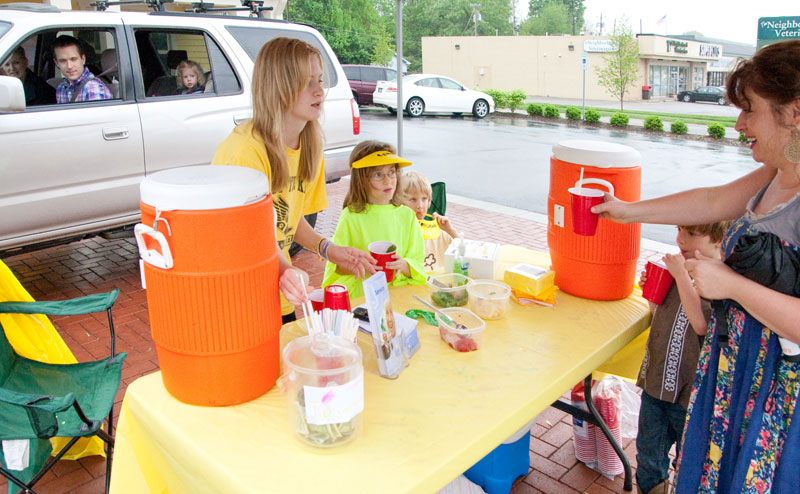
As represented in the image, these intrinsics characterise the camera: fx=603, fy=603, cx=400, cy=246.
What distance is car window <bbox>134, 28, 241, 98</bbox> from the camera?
5.34 meters

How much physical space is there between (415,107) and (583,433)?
18285mm

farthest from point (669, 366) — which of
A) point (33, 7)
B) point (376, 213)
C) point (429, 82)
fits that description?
point (429, 82)

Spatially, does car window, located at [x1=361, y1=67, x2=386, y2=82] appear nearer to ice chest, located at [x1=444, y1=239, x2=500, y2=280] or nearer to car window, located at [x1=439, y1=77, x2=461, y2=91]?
car window, located at [x1=439, y1=77, x2=461, y2=91]

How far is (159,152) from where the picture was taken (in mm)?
4898

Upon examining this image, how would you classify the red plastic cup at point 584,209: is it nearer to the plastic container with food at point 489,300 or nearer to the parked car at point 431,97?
the plastic container with food at point 489,300

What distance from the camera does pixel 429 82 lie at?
66.3 ft

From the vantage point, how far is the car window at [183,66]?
5.34m

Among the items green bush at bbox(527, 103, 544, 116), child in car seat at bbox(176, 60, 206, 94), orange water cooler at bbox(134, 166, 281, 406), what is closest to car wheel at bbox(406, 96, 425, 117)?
green bush at bbox(527, 103, 544, 116)

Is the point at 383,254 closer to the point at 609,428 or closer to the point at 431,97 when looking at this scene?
the point at 609,428

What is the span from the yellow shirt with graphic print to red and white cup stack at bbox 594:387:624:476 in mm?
1460

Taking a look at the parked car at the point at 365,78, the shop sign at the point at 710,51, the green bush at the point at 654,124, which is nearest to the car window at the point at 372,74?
the parked car at the point at 365,78

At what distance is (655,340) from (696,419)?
0.49 metres

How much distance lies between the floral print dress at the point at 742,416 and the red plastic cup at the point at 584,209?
448 millimetres

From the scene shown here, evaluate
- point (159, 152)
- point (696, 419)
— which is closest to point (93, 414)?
point (696, 419)
